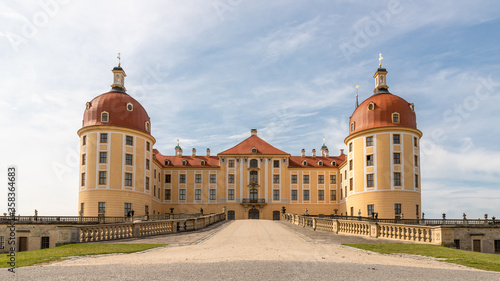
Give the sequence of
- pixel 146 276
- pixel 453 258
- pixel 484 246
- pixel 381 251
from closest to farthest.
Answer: pixel 146 276, pixel 453 258, pixel 381 251, pixel 484 246

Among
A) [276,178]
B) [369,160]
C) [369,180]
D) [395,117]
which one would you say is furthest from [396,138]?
[276,178]

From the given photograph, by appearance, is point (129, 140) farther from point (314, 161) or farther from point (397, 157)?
point (397, 157)

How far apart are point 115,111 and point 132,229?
31.6 metres

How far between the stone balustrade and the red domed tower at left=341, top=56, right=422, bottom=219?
25586mm

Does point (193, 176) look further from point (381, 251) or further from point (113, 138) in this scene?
point (381, 251)

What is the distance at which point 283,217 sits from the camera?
57.1 meters

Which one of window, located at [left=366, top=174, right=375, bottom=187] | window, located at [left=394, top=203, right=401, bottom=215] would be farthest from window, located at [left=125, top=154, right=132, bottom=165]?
window, located at [left=394, top=203, right=401, bottom=215]

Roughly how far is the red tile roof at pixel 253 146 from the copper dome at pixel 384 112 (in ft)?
56.1

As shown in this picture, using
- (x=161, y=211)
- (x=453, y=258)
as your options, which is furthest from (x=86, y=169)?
(x=453, y=258)

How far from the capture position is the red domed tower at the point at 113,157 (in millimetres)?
50188

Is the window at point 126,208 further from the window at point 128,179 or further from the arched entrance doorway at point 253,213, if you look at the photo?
the arched entrance doorway at point 253,213

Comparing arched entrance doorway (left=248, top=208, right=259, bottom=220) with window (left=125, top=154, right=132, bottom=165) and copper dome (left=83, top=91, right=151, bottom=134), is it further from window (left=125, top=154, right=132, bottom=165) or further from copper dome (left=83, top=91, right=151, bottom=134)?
window (left=125, top=154, right=132, bottom=165)

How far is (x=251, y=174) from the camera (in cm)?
6812

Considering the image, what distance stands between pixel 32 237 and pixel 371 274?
38.1 metres
